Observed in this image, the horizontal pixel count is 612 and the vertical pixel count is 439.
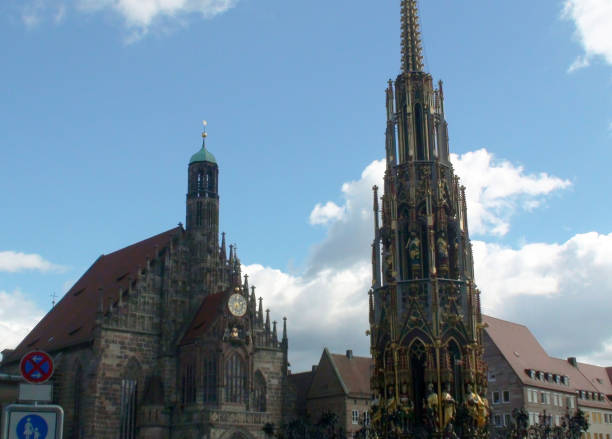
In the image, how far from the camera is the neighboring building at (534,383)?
2527 inches

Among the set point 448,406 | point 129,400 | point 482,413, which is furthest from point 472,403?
point 129,400

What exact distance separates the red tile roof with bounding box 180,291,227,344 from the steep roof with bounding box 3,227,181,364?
500 centimetres

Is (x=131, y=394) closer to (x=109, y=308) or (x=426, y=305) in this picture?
(x=109, y=308)

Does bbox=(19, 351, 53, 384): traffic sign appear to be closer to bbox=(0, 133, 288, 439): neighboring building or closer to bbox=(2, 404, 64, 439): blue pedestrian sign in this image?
bbox=(2, 404, 64, 439): blue pedestrian sign

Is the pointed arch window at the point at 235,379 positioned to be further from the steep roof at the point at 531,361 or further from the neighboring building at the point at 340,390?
the steep roof at the point at 531,361

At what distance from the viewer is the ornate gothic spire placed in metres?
32.6

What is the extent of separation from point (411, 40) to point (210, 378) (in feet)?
88.9

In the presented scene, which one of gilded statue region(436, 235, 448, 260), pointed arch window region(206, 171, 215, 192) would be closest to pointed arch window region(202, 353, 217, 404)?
pointed arch window region(206, 171, 215, 192)

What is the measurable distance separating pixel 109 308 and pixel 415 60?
93.7 ft

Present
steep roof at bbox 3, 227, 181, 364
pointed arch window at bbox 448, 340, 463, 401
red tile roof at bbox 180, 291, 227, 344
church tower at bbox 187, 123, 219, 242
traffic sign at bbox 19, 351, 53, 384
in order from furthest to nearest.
Result: church tower at bbox 187, 123, 219, 242
steep roof at bbox 3, 227, 181, 364
red tile roof at bbox 180, 291, 227, 344
pointed arch window at bbox 448, 340, 463, 401
traffic sign at bbox 19, 351, 53, 384

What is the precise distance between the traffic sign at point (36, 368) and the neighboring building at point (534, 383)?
175ft

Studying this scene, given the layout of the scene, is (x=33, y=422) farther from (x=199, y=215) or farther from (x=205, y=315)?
(x=199, y=215)

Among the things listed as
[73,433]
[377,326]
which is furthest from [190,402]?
[377,326]

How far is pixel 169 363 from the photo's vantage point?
52562 mm
